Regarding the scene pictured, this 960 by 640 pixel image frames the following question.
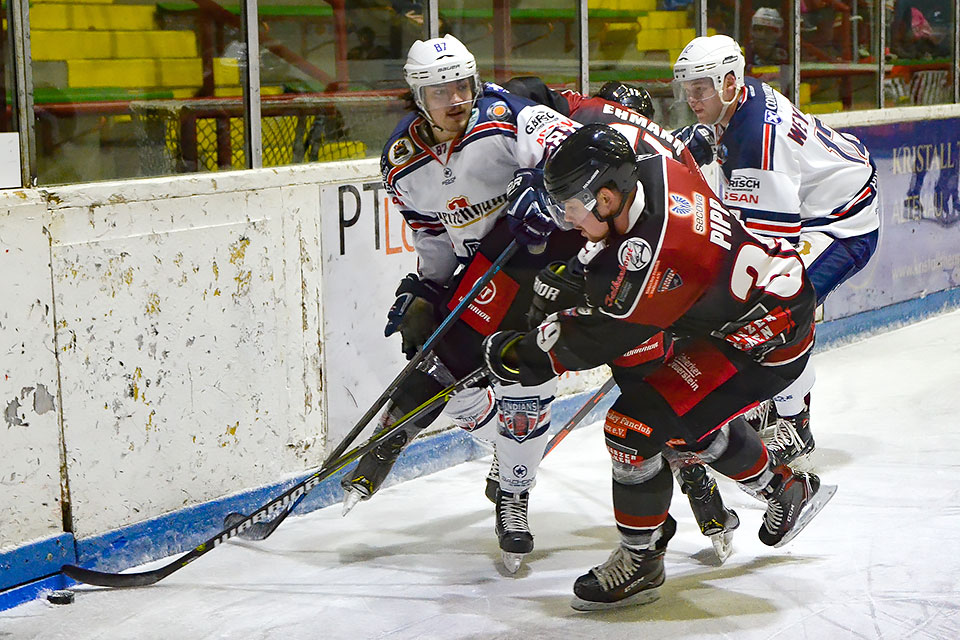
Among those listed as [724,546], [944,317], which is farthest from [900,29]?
[724,546]

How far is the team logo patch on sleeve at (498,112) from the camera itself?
9.56 feet

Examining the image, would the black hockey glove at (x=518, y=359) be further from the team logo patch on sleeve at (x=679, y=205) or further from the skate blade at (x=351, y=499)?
the skate blade at (x=351, y=499)

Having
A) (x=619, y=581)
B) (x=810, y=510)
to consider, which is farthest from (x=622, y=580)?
(x=810, y=510)

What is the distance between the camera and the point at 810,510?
9.96 ft

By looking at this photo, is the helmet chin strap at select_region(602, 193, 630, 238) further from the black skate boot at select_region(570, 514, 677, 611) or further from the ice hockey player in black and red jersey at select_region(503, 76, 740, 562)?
the black skate boot at select_region(570, 514, 677, 611)

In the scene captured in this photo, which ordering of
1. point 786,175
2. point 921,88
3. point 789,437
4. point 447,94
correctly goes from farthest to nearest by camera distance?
point 921,88 → point 789,437 → point 786,175 → point 447,94

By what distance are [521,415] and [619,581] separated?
554 mm

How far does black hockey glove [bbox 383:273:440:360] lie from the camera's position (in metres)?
3.14

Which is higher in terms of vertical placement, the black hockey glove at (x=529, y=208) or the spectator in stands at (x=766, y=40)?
the spectator in stands at (x=766, y=40)

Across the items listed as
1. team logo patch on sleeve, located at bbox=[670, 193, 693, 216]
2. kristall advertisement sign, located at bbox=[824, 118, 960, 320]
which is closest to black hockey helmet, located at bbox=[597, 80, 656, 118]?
team logo patch on sleeve, located at bbox=[670, 193, 693, 216]

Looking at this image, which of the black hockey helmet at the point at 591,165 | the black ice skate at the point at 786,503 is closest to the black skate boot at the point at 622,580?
the black ice skate at the point at 786,503

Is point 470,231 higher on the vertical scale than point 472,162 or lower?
lower

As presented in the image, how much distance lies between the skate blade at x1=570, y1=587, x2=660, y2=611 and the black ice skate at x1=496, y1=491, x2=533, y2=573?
254 millimetres

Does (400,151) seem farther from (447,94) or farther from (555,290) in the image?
(555,290)
